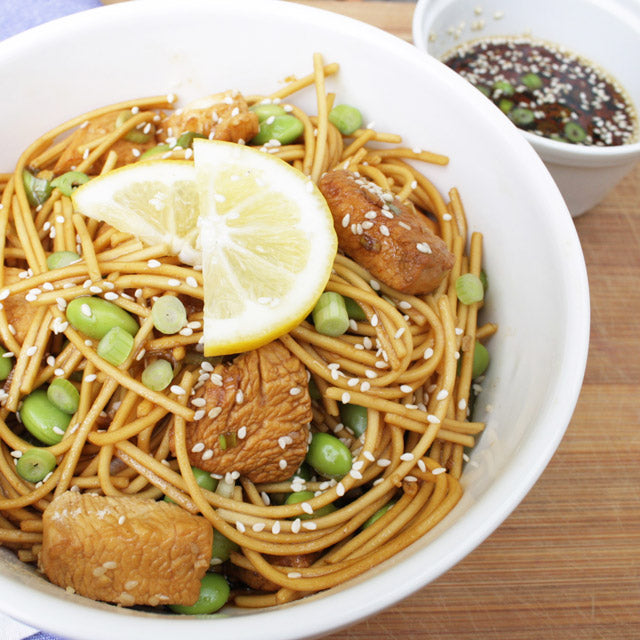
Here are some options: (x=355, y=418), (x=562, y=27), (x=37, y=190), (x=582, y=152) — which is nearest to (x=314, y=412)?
(x=355, y=418)

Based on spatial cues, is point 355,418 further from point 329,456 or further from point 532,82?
point 532,82

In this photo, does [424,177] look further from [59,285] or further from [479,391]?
[59,285]

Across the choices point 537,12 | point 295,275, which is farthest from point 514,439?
point 537,12

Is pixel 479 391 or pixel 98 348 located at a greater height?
pixel 98 348

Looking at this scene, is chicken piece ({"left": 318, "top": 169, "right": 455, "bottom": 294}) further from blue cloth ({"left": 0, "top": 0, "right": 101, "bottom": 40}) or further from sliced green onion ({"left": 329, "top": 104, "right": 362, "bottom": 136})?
blue cloth ({"left": 0, "top": 0, "right": 101, "bottom": 40})

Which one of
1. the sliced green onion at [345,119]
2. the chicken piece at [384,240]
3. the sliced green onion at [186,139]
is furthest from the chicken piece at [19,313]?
the sliced green onion at [345,119]

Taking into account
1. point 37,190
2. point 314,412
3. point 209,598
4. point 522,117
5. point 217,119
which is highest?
point 217,119

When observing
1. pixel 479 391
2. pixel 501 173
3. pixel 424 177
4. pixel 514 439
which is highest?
pixel 501 173
